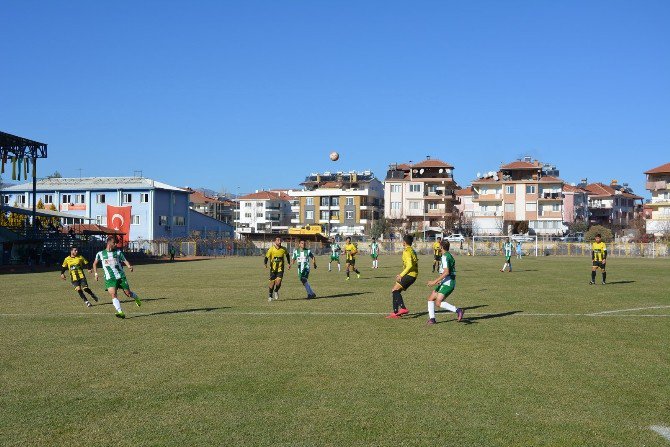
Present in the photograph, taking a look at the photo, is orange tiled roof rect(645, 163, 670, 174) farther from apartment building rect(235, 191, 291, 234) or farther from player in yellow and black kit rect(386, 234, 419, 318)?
player in yellow and black kit rect(386, 234, 419, 318)

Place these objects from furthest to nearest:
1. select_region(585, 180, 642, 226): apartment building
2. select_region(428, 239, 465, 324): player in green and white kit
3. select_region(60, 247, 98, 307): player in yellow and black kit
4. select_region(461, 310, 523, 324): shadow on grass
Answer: select_region(585, 180, 642, 226): apartment building, select_region(60, 247, 98, 307): player in yellow and black kit, select_region(461, 310, 523, 324): shadow on grass, select_region(428, 239, 465, 324): player in green and white kit

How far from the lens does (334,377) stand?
9.76 m

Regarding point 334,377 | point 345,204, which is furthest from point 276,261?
point 345,204

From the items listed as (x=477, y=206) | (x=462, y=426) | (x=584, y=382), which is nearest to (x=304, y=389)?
(x=462, y=426)

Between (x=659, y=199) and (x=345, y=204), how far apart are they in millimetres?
49087

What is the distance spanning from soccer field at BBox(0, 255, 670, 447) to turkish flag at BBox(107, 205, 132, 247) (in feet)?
228

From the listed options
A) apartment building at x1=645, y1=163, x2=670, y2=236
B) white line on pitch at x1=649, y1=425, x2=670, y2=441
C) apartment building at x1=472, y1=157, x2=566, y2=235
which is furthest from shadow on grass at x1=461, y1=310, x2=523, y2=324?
apartment building at x1=472, y1=157, x2=566, y2=235

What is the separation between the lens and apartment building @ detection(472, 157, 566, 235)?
336ft

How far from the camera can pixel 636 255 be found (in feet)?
244

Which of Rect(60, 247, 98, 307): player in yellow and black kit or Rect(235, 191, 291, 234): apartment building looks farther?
Rect(235, 191, 291, 234): apartment building

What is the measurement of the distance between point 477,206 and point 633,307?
91819 millimetres

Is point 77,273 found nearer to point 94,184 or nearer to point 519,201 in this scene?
point 94,184

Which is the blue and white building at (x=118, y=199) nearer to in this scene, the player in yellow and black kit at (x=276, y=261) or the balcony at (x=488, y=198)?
the balcony at (x=488, y=198)

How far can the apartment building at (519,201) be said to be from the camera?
336 feet
